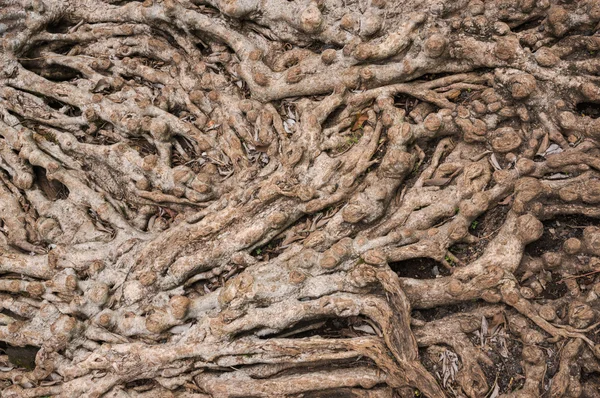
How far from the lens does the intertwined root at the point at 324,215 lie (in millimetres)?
3799

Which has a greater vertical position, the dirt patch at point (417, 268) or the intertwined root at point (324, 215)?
the intertwined root at point (324, 215)

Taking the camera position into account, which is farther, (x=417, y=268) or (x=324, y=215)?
(x=324, y=215)

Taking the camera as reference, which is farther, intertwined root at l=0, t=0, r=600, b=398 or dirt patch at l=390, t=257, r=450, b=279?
dirt patch at l=390, t=257, r=450, b=279

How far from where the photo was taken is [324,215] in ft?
14.5

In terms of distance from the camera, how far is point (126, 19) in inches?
226

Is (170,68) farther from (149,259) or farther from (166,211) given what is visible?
(149,259)

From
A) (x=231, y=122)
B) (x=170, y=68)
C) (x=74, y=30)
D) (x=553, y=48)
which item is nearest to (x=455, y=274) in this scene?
(x=553, y=48)

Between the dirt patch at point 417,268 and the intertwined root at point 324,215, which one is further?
the dirt patch at point 417,268

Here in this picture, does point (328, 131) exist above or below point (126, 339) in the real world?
above

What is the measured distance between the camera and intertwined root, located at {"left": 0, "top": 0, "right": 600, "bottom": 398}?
3799 millimetres

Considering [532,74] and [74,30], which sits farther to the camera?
[74,30]

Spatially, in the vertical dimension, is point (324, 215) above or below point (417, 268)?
above

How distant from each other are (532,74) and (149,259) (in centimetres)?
374

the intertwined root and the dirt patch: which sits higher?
the intertwined root
